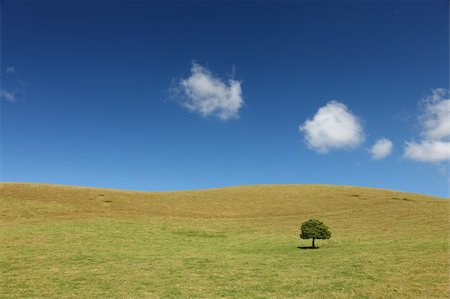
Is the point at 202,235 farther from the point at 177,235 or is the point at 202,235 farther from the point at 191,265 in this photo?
the point at 191,265

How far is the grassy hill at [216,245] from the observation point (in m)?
25.0

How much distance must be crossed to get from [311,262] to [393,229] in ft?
70.3

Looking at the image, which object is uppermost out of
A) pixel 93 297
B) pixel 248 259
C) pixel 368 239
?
pixel 368 239

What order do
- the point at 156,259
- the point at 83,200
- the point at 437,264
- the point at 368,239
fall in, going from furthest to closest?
the point at 83,200, the point at 368,239, the point at 156,259, the point at 437,264

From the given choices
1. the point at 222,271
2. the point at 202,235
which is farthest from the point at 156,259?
the point at 202,235

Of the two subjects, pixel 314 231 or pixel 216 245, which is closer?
pixel 314 231

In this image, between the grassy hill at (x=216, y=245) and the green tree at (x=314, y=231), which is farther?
the green tree at (x=314, y=231)

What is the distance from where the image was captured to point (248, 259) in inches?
1380

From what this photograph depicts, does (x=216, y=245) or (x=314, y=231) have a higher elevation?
(x=314, y=231)

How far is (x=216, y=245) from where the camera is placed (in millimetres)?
44094

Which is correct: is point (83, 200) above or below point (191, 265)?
above

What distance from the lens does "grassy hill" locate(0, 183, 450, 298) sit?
81.9 ft

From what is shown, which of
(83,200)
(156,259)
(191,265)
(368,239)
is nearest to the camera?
(191,265)

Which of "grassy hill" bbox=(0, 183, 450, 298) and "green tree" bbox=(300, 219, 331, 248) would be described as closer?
"grassy hill" bbox=(0, 183, 450, 298)
